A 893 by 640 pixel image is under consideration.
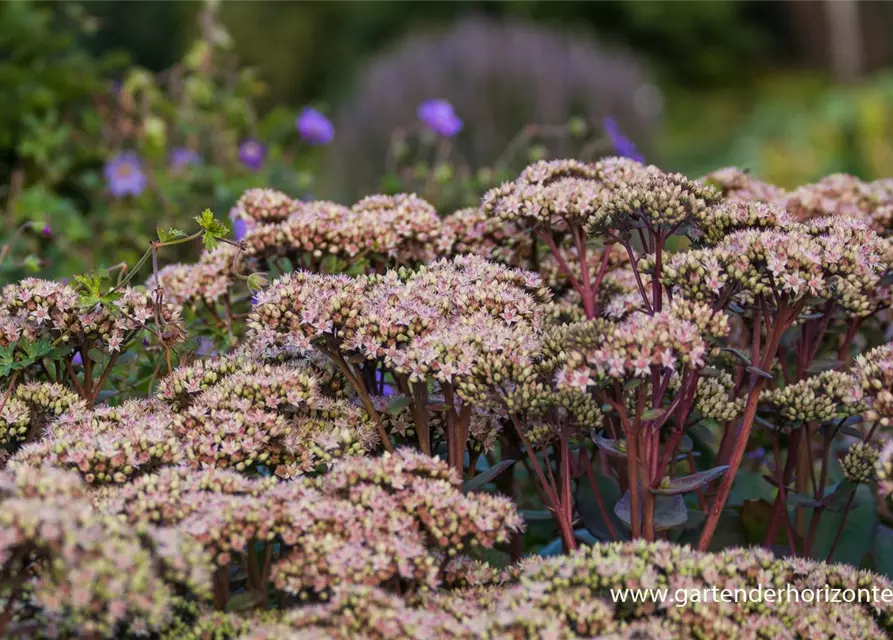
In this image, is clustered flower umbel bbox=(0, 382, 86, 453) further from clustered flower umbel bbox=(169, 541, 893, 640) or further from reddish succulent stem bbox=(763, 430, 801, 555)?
reddish succulent stem bbox=(763, 430, 801, 555)

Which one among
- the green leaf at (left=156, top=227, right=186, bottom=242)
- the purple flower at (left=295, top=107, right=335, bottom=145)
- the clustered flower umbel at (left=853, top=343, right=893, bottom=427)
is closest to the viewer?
the clustered flower umbel at (left=853, top=343, right=893, bottom=427)

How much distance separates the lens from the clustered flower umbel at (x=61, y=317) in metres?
1.99

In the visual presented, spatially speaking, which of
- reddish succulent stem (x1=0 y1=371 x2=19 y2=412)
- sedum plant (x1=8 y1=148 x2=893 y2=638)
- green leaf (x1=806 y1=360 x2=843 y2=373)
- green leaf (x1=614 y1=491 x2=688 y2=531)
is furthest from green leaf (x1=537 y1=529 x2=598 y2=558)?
reddish succulent stem (x1=0 y1=371 x2=19 y2=412)

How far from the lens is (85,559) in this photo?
4.38 ft

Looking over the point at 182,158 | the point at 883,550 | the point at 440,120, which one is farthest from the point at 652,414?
the point at 182,158

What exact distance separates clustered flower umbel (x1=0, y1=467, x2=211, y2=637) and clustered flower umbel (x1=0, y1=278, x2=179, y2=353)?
575mm

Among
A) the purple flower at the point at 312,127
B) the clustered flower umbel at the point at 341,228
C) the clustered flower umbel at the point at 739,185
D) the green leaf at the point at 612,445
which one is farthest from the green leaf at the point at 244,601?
the purple flower at the point at 312,127

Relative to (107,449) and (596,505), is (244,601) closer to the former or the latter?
(107,449)

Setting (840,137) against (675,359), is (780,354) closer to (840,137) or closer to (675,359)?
(675,359)

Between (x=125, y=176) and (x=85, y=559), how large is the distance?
3596 mm

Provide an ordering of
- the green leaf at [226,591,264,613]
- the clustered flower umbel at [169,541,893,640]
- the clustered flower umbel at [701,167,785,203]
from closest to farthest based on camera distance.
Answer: the clustered flower umbel at [169,541,893,640], the green leaf at [226,591,264,613], the clustered flower umbel at [701,167,785,203]

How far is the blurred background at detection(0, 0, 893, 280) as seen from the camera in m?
4.46

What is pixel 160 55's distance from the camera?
22.1 metres

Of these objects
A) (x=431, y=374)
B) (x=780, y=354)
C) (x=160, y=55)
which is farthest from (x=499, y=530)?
(x=160, y=55)
